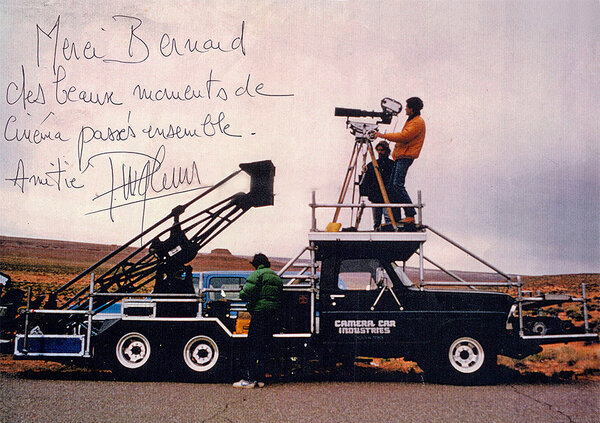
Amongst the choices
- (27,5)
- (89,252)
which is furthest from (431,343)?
(89,252)

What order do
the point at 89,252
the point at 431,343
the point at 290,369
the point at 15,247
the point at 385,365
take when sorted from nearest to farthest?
1. the point at 431,343
2. the point at 290,369
3. the point at 385,365
4. the point at 15,247
5. the point at 89,252

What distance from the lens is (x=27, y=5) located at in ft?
28.1

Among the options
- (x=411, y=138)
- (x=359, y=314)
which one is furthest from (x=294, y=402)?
(x=411, y=138)

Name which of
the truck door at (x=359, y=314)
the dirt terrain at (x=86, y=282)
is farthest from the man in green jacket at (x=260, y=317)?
the dirt terrain at (x=86, y=282)

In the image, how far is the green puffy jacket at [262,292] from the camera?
7336 mm

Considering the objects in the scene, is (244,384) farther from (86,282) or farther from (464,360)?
(86,282)

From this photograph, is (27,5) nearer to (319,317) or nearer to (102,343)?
(102,343)

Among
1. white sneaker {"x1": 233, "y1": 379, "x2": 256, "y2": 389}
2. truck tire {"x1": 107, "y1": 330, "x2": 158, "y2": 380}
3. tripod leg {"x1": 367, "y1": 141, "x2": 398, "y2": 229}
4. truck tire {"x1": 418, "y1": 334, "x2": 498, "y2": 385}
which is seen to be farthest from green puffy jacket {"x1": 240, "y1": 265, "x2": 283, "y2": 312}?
truck tire {"x1": 418, "y1": 334, "x2": 498, "y2": 385}

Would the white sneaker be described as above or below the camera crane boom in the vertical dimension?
below

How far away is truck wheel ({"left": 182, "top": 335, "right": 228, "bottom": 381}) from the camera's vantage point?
7504 millimetres

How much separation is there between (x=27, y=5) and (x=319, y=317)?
683 centimetres

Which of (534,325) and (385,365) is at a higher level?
(534,325)

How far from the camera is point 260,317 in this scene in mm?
7336

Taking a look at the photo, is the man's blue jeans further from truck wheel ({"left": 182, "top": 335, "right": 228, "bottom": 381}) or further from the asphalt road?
truck wheel ({"left": 182, "top": 335, "right": 228, "bottom": 381})
